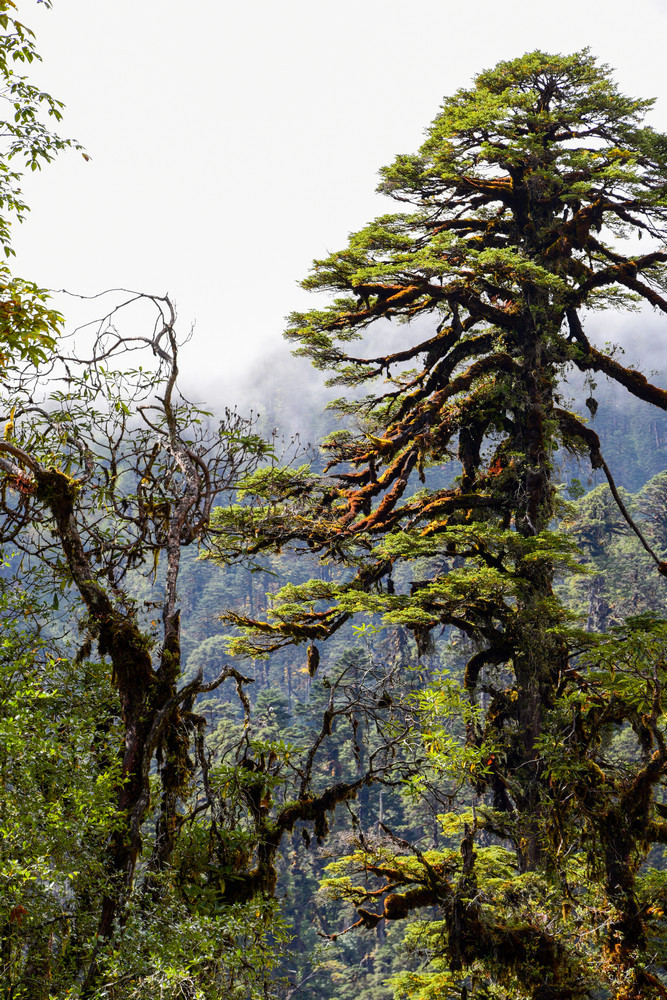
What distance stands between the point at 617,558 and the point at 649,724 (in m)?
40.5

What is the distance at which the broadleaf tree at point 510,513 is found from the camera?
8578mm

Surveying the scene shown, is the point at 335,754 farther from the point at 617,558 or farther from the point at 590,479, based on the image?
the point at 590,479

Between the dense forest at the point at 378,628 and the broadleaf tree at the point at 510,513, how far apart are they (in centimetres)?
5

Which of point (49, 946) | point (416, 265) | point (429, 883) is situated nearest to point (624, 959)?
point (429, 883)

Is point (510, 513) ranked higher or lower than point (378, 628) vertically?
higher

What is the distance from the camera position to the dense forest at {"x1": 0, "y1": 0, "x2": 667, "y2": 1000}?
4.97 metres

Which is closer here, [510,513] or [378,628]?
[378,628]

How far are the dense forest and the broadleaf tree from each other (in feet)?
0.18

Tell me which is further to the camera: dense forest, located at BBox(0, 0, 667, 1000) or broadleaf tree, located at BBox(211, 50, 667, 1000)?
broadleaf tree, located at BBox(211, 50, 667, 1000)

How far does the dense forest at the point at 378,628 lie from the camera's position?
4973 millimetres

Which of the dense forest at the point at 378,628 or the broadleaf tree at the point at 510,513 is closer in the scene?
the dense forest at the point at 378,628

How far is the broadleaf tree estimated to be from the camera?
8578mm

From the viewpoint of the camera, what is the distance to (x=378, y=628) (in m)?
8.04

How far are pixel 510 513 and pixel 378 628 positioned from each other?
5335 mm
